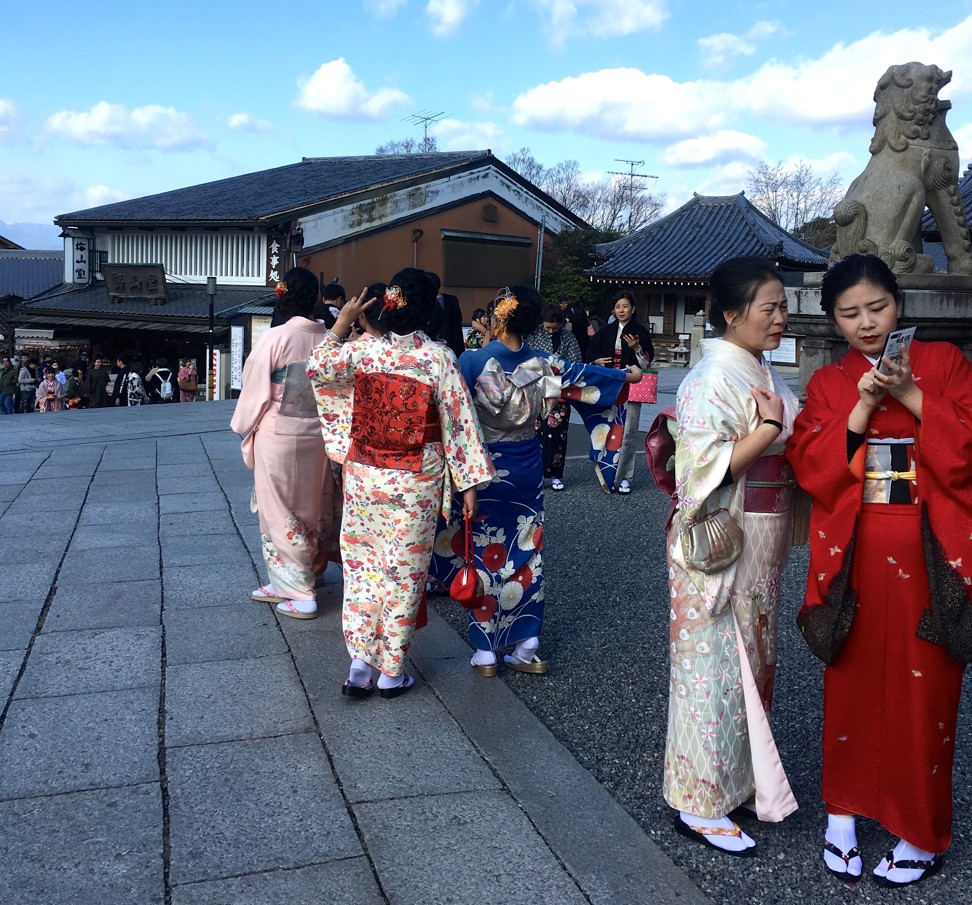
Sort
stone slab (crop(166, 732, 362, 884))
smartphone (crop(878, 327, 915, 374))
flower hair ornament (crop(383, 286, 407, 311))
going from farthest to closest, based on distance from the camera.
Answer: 1. flower hair ornament (crop(383, 286, 407, 311))
2. stone slab (crop(166, 732, 362, 884))
3. smartphone (crop(878, 327, 915, 374))

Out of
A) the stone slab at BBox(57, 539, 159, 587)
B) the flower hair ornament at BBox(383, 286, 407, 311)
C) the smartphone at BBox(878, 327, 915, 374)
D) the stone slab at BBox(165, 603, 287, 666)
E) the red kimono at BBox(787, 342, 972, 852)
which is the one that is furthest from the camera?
the stone slab at BBox(57, 539, 159, 587)

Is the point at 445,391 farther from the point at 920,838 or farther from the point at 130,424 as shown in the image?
the point at 130,424

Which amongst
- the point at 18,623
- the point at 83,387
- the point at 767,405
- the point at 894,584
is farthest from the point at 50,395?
the point at 894,584

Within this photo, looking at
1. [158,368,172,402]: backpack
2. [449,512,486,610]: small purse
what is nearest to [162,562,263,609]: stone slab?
[449,512,486,610]: small purse

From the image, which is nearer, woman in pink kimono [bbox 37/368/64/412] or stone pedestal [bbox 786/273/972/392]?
stone pedestal [bbox 786/273/972/392]

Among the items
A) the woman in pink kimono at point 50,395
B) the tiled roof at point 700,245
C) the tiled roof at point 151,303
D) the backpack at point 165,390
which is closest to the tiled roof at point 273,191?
the tiled roof at point 151,303

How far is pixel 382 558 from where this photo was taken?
3.72 metres

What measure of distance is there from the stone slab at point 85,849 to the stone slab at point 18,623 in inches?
58.6

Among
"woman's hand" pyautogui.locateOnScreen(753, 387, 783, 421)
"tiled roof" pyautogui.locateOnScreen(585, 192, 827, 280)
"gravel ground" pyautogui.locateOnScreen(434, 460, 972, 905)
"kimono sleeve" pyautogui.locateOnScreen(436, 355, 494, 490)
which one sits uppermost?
"tiled roof" pyautogui.locateOnScreen(585, 192, 827, 280)

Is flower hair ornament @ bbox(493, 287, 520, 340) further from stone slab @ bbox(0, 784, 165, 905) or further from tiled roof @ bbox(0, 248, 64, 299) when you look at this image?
tiled roof @ bbox(0, 248, 64, 299)

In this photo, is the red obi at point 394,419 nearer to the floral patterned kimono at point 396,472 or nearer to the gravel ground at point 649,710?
the floral patterned kimono at point 396,472

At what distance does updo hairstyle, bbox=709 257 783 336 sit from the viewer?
8.67 ft

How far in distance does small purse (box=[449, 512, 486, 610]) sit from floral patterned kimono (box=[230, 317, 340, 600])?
1094mm

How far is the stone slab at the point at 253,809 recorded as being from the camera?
254cm
